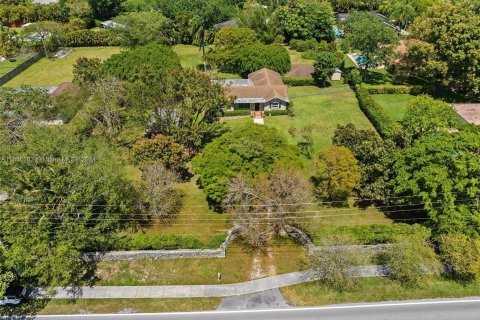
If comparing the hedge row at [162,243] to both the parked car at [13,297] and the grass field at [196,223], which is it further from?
the parked car at [13,297]

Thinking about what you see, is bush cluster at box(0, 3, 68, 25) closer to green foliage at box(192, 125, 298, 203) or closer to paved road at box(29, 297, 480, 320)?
green foliage at box(192, 125, 298, 203)

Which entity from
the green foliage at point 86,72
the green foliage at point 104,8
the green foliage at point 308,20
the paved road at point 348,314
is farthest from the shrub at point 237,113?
the green foliage at point 104,8

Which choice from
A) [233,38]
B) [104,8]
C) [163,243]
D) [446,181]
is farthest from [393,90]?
[104,8]

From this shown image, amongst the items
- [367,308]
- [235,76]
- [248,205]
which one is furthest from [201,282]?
[235,76]

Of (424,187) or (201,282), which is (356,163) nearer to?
(424,187)

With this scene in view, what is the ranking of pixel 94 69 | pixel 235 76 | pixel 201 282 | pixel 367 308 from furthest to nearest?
pixel 235 76
pixel 94 69
pixel 201 282
pixel 367 308
